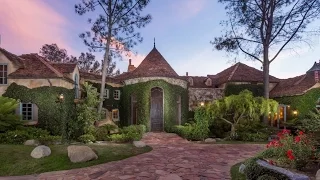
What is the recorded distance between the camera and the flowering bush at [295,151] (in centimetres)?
662

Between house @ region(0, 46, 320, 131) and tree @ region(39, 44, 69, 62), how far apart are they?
58.1 ft

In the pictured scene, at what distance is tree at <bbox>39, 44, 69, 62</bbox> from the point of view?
1464 inches

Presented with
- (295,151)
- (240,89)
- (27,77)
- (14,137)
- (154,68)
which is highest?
(154,68)

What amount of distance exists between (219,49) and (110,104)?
11.0 metres

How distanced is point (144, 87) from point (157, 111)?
2685mm

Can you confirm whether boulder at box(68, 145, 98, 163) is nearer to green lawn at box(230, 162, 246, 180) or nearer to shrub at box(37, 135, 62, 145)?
shrub at box(37, 135, 62, 145)

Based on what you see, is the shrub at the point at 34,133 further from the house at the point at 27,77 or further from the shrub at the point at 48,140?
the house at the point at 27,77

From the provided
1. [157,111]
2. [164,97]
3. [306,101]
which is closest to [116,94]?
[157,111]

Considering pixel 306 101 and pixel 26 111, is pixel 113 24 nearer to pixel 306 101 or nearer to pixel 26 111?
pixel 26 111

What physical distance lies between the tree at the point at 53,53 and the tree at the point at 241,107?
2815 centimetres

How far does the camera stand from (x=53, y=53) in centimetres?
3788

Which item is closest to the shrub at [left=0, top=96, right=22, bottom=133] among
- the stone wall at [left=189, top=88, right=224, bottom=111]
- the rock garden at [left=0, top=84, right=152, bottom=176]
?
the rock garden at [left=0, top=84, right=152, bottom=176]

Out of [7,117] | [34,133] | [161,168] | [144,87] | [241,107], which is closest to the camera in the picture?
[161,168]

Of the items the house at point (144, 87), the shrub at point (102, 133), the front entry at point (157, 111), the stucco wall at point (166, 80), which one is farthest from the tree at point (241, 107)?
the shrub at point (102, 133)
